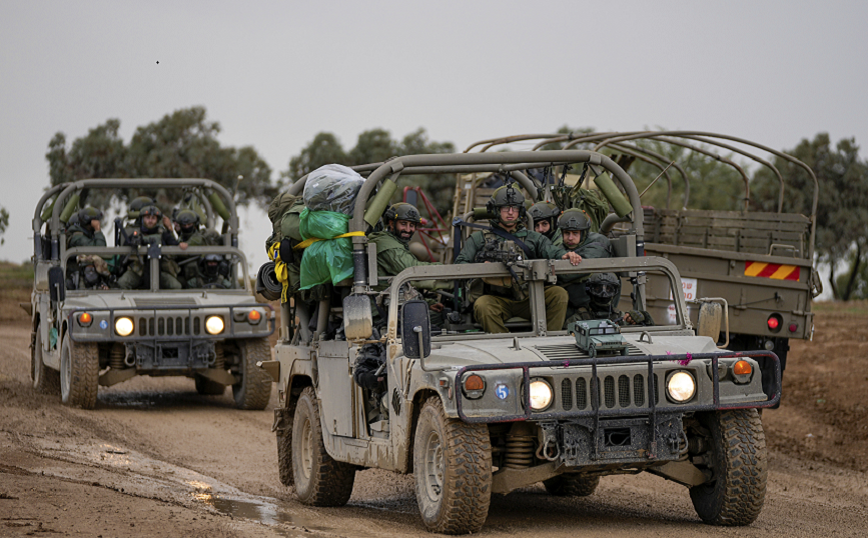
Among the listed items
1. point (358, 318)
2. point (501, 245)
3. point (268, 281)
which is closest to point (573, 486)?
point (501, 245)

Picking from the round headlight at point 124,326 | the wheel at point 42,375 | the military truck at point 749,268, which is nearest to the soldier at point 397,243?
the military truck at point 749,268

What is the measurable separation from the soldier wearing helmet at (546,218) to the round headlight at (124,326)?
6.19m

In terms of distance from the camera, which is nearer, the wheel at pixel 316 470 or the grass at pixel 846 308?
the wheel at pixel 316 470

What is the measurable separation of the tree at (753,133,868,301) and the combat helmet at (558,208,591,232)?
33.8 meters

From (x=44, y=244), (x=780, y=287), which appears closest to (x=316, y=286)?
(x=780, y=287)

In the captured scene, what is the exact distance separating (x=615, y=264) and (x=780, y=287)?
14.6 feet

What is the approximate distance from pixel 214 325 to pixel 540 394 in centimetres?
786

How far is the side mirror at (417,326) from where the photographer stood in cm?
671

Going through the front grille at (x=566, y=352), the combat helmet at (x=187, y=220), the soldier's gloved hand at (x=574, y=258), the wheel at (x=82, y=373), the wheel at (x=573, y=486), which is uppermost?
the combat helmet at (x=187, y=220)

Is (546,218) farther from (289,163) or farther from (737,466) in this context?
(289,163)

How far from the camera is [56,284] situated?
13.6 m

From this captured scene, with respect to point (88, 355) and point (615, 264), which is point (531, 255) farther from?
point (88, 355)

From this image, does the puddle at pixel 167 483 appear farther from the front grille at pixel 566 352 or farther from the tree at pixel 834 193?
the tree at pixel 834 193

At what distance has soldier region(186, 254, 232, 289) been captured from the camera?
49.3ft
